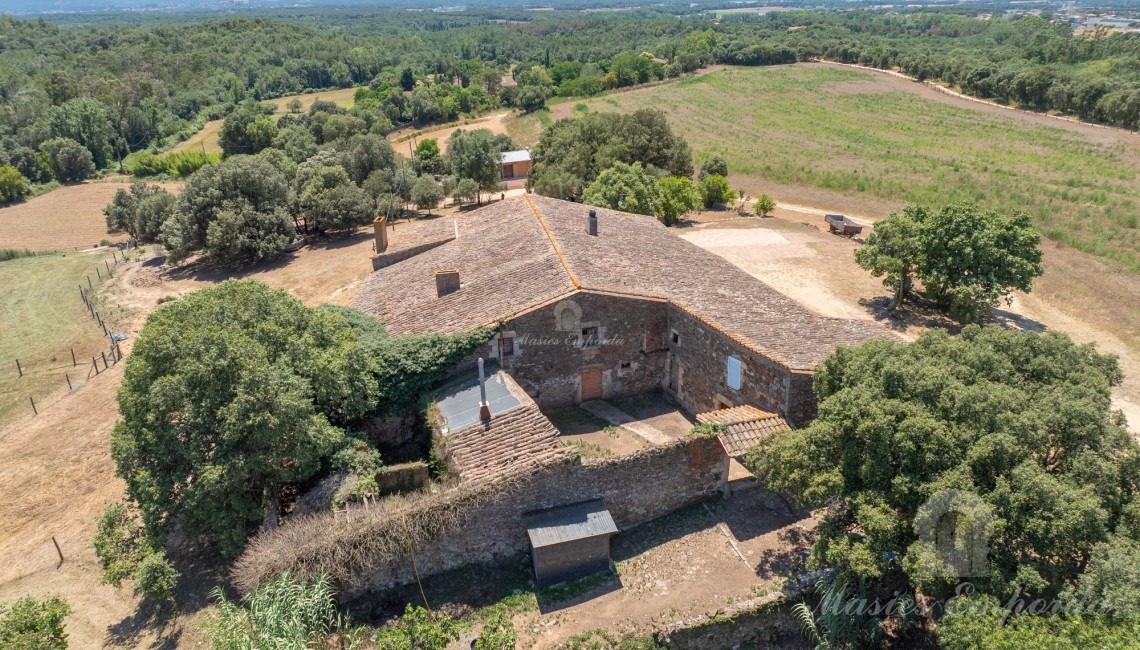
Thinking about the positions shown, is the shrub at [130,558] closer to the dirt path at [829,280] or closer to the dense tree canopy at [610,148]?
the dirt path at [829,280]

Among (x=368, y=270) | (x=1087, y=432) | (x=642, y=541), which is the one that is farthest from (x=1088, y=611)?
(x=368, y=270)

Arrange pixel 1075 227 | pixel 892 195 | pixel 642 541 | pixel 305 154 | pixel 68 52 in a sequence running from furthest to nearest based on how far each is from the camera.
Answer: pixel 68 52 → pixel 305 154 → pixel 892 195 → pixel 1075 227 → pixel 642 541

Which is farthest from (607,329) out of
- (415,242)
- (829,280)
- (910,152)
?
(910,152)

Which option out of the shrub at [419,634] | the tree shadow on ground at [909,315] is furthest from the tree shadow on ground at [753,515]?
the tree shadow on ground at [909,315]

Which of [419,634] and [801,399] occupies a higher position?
[801,399]

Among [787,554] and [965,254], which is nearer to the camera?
[787,554]

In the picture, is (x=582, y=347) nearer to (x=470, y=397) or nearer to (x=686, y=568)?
(x=470, y=397)

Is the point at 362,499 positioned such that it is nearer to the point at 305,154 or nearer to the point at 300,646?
the point at 300,646
